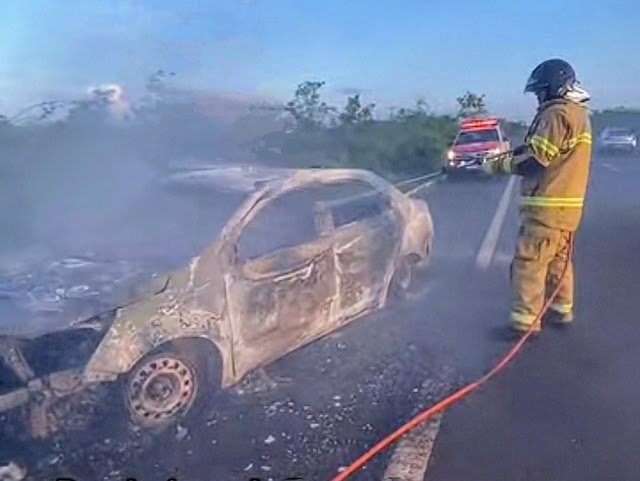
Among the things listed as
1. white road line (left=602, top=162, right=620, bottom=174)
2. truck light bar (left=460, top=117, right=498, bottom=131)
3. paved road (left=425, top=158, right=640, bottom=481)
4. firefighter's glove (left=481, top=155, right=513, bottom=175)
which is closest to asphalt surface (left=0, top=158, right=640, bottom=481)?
paved road (left=425, top=158, right=640, bottom=481)

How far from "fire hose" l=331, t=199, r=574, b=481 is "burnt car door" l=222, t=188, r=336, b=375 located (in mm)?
1049

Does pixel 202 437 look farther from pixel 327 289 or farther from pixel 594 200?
pixel 594 200

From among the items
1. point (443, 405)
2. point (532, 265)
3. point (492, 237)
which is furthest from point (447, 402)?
point (492, 237)

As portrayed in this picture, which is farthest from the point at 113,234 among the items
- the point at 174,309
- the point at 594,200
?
the point at 594,200

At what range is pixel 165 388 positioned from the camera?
4.78 m

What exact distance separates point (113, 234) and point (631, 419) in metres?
3.29

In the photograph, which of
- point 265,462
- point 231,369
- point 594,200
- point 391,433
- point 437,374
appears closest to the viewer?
point 265,462

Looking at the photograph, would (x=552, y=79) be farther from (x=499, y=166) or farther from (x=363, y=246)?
(x=363, y=246)

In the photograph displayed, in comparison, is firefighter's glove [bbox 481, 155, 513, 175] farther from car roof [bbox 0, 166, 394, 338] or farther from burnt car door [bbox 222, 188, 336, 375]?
burnt car door [bbox 222, 188, 336, 375]

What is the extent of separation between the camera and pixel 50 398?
4.46 m

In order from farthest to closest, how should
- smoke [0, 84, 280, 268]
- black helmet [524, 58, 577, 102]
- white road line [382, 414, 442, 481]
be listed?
1. black helmet [524, 58, 577, 102]
2. smoke [0, 84, 280, 268]
3. white road line [382, 414, 442, 481]

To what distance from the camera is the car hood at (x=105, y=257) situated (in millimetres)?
4828

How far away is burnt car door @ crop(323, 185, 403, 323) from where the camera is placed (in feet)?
20.8

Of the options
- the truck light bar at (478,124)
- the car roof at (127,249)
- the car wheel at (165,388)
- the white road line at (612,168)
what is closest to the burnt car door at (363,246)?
the car roof at (127,249)
